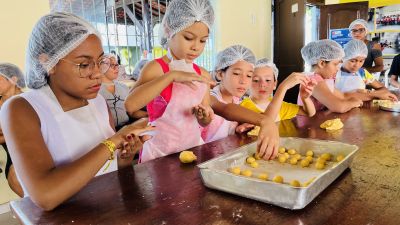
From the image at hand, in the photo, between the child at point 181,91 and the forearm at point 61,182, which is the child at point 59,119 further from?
the child at point 181,91

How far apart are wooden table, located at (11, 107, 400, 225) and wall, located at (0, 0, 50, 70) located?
2.29m

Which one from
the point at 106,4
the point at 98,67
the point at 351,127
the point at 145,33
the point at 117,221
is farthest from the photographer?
the point at 145,33

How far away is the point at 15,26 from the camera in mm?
2693

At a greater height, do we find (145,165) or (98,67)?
(98,67)

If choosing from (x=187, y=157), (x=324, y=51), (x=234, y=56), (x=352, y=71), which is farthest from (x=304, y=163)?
(x=352, y=71)

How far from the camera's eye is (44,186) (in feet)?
2.55

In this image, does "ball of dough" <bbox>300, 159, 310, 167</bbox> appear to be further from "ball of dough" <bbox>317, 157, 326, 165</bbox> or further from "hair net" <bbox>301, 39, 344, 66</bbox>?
"hair net" <bbox>301, 39, 344, 66</bbox>

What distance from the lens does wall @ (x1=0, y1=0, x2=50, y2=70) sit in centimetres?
263

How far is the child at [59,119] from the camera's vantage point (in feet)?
2.65

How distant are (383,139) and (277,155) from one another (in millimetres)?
557

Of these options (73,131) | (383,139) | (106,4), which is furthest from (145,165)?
(106,4)

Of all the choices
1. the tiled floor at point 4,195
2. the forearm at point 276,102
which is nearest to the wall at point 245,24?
the forearm at point 276,102

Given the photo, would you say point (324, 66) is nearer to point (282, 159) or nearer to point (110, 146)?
point (282, 159)

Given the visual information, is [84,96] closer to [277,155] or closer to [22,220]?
[22,220]
